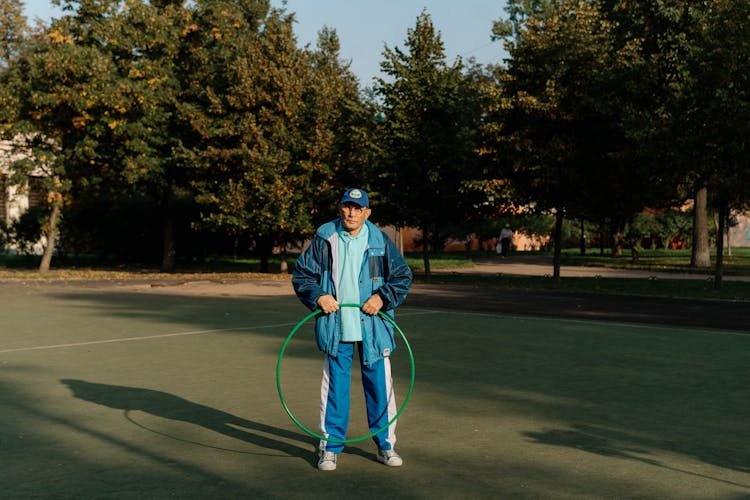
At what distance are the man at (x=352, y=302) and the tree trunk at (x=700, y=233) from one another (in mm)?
29073

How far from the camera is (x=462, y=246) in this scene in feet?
200

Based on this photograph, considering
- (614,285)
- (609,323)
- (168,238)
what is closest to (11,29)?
(168,238)

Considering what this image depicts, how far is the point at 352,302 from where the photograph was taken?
569 centimetres

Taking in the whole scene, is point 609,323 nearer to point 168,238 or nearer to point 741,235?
point 168,238

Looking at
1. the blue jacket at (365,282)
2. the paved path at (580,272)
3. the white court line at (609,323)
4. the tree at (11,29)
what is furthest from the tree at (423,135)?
the tree at (11,29)

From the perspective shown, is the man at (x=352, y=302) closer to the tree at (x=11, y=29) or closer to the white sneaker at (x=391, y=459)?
the white sneaker at (x=391, y=459)

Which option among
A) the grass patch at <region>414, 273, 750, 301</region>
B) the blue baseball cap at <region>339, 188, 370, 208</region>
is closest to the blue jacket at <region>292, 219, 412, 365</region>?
the blue baseball cap at <region>339, 188, 370, 208</region>

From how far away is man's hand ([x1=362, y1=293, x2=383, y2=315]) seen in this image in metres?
5.57

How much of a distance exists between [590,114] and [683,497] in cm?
1862

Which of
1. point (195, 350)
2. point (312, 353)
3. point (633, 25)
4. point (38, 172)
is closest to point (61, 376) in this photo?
point (195, 350)

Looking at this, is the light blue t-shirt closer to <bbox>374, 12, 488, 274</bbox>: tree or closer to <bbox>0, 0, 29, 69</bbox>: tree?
<bbox>374, 12, 488, 274</bbox>: tree

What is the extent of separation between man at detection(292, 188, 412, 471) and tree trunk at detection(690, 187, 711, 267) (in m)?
29.1

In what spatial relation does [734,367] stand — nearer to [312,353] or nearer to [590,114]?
[312,353]

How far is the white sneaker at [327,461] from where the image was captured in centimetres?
551
